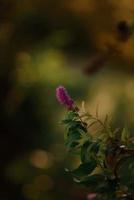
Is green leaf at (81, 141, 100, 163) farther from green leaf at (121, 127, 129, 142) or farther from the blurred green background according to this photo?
the blurred green background

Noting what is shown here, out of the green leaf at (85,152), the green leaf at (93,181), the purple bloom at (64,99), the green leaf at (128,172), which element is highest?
the purple bloom at (64,99)

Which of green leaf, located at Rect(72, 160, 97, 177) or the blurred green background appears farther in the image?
the blurred green background

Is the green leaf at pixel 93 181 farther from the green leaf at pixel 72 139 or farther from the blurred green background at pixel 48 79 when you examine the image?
the blurred green background at pixel 48 79

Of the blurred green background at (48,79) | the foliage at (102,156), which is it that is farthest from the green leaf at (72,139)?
the blurred green background at (48,79)

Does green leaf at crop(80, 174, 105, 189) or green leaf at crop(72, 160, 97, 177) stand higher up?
green leaf at crop(72, 160, 97, 177)

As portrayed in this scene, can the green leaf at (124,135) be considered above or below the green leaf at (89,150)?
above

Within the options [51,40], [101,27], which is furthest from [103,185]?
[101,27]

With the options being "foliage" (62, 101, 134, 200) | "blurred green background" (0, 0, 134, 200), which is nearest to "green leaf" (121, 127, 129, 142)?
"foliage" (62, 101, 134, 200)

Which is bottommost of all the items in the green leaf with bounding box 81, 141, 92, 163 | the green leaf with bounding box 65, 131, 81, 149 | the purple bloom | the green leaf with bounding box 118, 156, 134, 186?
the green leaf with bounding box 118, 156, 134, 186
